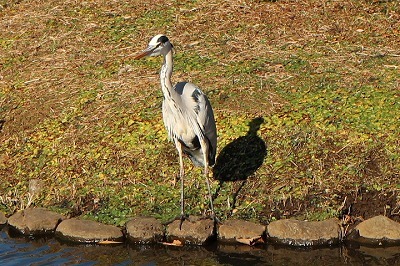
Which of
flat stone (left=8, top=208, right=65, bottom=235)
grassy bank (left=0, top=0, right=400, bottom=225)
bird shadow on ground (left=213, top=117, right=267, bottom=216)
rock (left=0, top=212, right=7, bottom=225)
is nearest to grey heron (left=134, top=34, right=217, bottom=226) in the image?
bird shadow on ground (left=213, top=117, right=267, bottom=216)

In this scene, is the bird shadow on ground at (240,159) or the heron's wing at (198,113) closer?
the heron's wing at (198,113)

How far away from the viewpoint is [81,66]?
492 inches

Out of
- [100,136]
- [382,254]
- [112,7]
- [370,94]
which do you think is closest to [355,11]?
[370,94]

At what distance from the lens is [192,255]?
8.16 metres

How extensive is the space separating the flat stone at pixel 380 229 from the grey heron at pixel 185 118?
158 centimetres

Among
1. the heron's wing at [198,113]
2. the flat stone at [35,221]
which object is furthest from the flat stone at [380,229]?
the flat stone at [35,221]

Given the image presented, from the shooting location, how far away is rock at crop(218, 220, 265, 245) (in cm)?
826

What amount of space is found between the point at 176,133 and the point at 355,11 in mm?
5753

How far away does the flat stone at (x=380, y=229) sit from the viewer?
8039 millimetres

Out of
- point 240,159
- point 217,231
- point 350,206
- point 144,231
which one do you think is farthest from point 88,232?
point 350,206

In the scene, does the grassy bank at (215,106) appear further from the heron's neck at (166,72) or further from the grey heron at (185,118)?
the heron's neck at (166,72)

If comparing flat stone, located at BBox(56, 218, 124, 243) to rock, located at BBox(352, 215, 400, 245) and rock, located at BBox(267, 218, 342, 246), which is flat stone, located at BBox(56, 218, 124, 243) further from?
rock, located at BBox(352, 215, 400, 245)

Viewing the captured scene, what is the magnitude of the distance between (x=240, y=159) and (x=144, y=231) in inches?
68.4

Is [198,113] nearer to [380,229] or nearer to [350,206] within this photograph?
[350,206]
